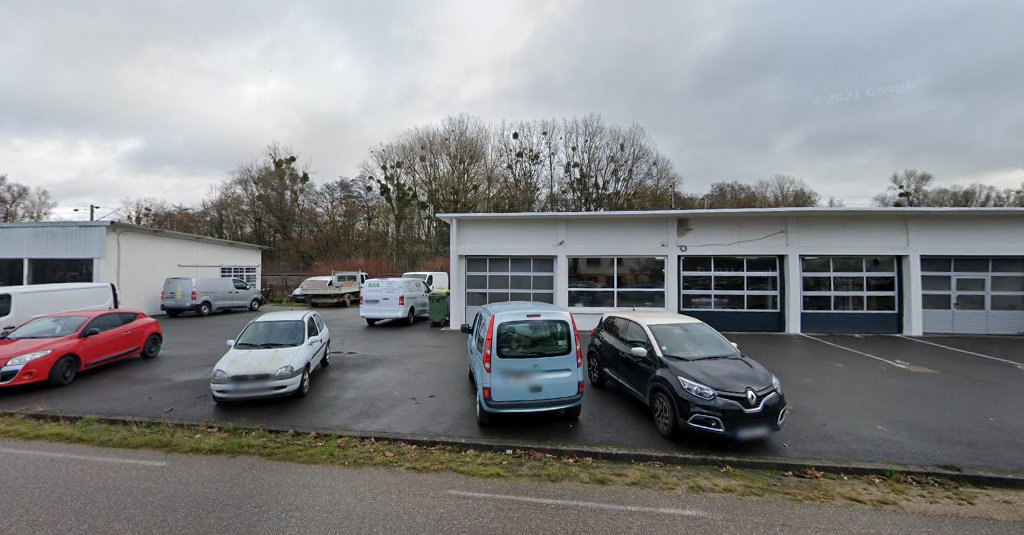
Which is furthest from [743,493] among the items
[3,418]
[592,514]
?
[3,418]

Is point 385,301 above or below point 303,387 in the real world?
above

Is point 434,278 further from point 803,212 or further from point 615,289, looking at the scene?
point 803,212

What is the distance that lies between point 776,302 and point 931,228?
542 centimetres

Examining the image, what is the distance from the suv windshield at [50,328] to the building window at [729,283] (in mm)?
16031

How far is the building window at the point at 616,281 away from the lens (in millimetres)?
14367

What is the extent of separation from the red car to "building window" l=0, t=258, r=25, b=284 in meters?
13.5

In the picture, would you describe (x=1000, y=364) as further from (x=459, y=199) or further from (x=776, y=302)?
(x=459, y=199)

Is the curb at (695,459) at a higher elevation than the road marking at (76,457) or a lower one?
higher

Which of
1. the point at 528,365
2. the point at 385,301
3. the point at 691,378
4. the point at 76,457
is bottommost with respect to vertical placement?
the point at 76,457

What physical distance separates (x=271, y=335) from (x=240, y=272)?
2202 cm

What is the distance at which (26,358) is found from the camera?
732cm

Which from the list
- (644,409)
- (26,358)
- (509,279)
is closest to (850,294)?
(509,279)

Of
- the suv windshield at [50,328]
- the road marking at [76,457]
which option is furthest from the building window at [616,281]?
the suv windshield at [50,328]

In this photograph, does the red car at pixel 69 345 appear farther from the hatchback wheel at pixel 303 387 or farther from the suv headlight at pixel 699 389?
the suv headlight at pixel 699 389
